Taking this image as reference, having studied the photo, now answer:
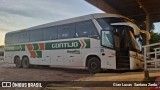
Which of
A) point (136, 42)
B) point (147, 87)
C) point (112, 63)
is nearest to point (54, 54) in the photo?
point (112, 63)

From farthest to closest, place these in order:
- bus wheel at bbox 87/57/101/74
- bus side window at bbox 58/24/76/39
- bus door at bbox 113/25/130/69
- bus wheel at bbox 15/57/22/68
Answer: bus wheel at bbox 87/57/101/74
bus wheel at bbox 15/57/22/68
bus side window at bbox 58/24/76/39
bus door at bbox 113/25/130/69

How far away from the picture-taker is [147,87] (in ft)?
13.0

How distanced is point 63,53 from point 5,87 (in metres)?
3.73

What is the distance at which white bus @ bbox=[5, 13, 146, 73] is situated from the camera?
7.21 metres

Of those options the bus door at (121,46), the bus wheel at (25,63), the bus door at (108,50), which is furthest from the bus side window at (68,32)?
the bus wheel at (25,63)

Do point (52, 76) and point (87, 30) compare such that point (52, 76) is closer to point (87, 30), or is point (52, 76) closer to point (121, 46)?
point (87, 30)

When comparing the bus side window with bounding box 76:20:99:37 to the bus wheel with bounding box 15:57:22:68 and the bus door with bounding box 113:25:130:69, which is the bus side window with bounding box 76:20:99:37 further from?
the bus wheel with bounding box 15:57:22:68

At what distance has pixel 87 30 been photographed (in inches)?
298

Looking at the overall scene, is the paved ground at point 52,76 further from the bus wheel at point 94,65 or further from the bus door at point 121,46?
the bus door at point 121,46

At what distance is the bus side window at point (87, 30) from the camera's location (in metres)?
7.53

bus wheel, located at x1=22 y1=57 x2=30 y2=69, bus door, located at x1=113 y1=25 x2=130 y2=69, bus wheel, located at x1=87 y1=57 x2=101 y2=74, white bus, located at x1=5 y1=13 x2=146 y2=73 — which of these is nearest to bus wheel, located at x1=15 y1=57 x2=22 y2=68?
white bus, located at x1=5 y1=13 x2=146 y2=73

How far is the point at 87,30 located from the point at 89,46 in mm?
457

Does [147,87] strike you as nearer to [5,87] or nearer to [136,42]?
[5,87]

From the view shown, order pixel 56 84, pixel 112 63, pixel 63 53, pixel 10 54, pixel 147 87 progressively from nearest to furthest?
pixel 147 87 < pixel 56 84 < pixel 10 54 < pixel 112 63 < pixel 63 53
